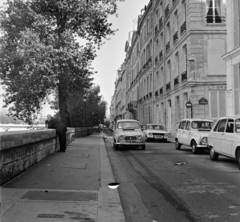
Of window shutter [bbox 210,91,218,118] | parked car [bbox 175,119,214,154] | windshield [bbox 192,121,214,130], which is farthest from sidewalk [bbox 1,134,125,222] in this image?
window shutter [bbox 210,91,218,118]

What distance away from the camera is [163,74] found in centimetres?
3139

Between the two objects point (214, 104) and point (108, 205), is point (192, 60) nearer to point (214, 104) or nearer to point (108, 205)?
point (214, 104)

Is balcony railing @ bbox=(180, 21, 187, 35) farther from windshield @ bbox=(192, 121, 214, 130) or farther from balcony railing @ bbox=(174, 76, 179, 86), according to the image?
windshield @ bbox=(192, 121, 214, 130)

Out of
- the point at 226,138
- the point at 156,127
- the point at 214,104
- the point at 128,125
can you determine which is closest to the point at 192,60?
the point at 214,104

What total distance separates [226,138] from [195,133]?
3.60m

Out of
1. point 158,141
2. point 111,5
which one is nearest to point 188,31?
point 111,5

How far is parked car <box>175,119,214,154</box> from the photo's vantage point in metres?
12.8

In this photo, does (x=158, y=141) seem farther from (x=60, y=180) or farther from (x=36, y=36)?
(x=60, y=180)

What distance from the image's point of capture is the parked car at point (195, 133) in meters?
12.8

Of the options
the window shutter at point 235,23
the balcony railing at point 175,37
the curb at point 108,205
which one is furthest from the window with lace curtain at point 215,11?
the curb at point 108,205

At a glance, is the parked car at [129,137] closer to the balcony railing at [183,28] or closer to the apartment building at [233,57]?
the apartment building at [233,57]

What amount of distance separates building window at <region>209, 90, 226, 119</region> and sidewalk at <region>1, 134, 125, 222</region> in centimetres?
1751

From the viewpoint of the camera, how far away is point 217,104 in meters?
23.2

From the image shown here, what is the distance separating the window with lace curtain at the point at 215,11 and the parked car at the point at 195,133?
12.5 meters
